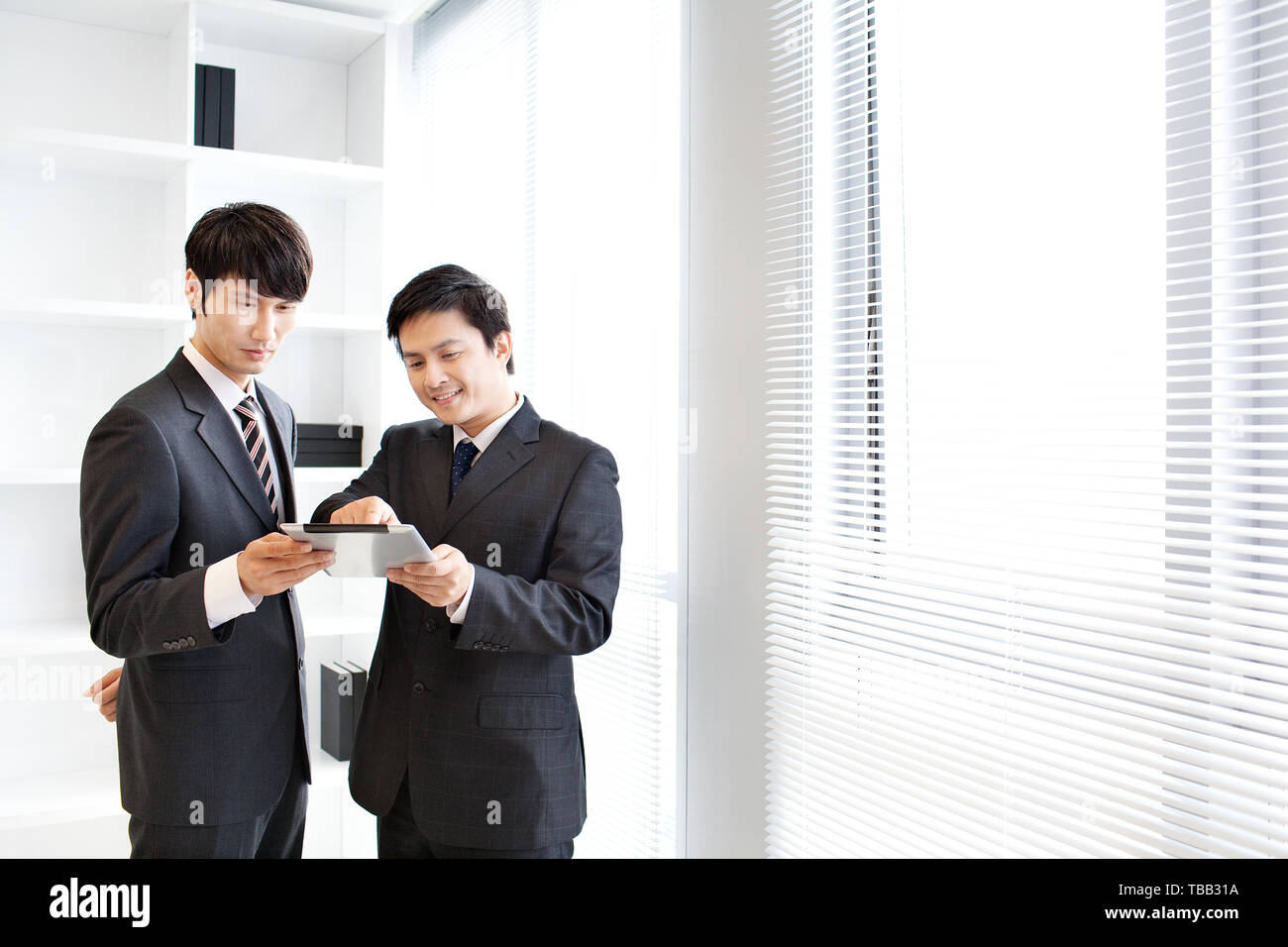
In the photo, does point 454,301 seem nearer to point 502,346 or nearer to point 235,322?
point 502,346

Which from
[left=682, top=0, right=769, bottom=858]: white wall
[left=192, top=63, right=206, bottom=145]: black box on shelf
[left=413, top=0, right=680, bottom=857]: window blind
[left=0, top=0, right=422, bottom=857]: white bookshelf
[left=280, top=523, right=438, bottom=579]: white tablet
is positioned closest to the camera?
[left=280, top=523, right=438, bottom=579]: white tablet

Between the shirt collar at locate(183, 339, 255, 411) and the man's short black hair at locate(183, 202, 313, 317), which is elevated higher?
the man's short black hair at locate(183, 202, 313, 317)

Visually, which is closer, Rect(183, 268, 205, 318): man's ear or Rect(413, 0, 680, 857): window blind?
Rect(183, 268, 205, 318): man's ear

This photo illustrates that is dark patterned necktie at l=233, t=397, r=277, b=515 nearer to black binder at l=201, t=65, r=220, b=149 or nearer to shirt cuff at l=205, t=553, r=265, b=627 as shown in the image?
shirt cuff at l=205, t=553, r=265, b=627

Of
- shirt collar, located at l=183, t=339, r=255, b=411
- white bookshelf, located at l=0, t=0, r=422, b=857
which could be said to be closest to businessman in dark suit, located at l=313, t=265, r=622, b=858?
shirt collar, located at l=183, t=339, r=255, b=411

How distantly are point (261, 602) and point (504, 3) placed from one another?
6.38 feet

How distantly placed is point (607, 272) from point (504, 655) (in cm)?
108

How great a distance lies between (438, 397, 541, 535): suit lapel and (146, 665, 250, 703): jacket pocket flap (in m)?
0.44

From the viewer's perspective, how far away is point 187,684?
1.60 metres

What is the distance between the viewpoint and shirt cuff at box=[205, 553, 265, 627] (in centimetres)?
147

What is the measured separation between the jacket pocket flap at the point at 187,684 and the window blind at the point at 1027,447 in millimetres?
962

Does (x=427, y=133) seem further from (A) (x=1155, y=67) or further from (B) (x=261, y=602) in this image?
(A) (x=1155, y=67)

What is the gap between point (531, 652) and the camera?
157 cm

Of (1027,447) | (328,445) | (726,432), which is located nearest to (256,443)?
(726,432)
